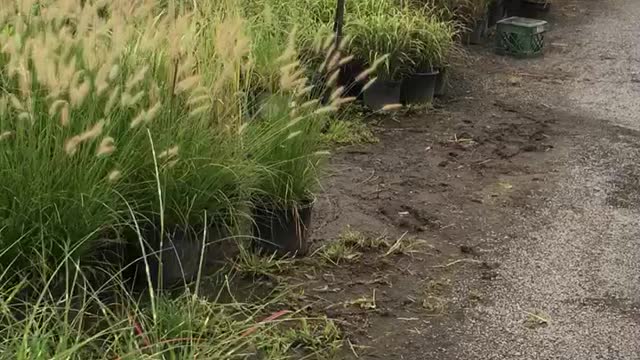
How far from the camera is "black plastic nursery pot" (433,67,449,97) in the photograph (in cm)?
555

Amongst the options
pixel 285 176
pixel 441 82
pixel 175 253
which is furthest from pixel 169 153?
pixel 441 82

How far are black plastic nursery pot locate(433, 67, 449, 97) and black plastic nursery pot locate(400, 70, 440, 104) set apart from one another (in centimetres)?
11

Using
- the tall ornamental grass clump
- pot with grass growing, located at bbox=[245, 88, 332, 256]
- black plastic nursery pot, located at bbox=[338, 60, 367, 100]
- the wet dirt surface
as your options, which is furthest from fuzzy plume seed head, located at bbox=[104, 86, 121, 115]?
black plastic nursery pot, located at bbox=[338, 60, 367, 100]

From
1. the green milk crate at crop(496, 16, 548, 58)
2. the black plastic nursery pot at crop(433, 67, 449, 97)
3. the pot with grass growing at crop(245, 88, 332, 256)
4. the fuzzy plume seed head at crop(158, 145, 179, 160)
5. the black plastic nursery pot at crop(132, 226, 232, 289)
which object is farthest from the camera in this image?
the green milk crate at crop(496, 16, 548, 58)

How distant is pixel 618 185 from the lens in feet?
14.2

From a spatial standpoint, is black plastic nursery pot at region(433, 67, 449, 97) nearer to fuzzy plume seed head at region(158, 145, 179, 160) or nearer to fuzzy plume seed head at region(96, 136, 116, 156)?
fuzzy plume seed head at region(158, 145, 179, 160)

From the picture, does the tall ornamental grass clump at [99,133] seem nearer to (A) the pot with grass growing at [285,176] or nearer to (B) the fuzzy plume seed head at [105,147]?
(B) the fuzzy plume seed head at [105,147]

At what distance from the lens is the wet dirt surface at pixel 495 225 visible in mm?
2922

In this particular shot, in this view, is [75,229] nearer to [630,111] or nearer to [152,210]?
[152,210]

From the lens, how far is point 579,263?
347cm

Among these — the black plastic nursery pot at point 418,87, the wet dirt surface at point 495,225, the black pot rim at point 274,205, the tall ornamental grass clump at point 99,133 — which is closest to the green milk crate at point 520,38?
the wet dirt surface at point 495,225

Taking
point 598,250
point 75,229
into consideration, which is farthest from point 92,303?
point 598,250

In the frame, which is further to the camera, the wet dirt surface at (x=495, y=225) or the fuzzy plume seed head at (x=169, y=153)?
the wet dirt surface at (x=495, y=225)

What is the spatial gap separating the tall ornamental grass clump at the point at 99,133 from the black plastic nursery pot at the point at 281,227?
0.98 feet
